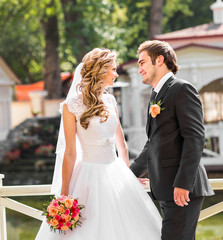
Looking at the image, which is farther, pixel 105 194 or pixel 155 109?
pixel 105 194

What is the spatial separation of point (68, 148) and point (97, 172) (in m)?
0.33

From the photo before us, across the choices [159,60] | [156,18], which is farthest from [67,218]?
[156,18]

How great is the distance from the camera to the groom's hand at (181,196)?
3.31 metres

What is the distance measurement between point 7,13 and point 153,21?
7903 millimetres

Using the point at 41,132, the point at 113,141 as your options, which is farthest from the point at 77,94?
the point at 41,132

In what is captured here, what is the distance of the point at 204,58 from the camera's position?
18.2m

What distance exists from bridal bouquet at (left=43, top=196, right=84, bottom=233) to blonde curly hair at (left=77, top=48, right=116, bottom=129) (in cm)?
62

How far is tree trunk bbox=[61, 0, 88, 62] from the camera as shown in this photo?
81.7ft

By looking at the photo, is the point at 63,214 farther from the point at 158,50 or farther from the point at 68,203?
the point at 158,50

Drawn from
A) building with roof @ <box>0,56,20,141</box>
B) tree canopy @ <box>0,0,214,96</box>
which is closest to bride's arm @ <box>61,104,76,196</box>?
tree canopy @ <box>0,0,214,96</box>

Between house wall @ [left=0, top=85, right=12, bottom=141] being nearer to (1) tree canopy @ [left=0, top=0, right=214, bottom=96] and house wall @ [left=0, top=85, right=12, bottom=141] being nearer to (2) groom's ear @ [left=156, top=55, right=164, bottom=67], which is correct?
(1) tree canopy @ [left=0, top=0, right=214, bottom=96]

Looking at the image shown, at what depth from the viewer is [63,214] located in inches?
139

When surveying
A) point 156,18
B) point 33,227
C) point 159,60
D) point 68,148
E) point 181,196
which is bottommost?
point 33,227

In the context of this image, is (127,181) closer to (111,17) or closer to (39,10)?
(39,10)
